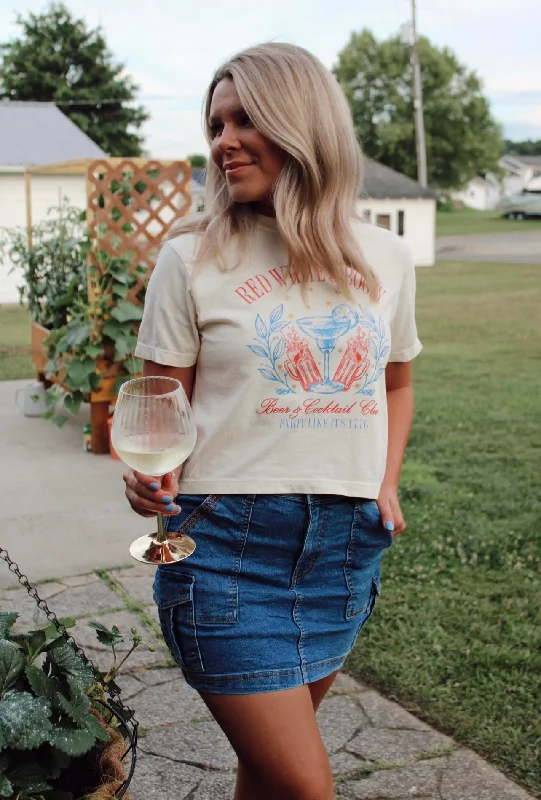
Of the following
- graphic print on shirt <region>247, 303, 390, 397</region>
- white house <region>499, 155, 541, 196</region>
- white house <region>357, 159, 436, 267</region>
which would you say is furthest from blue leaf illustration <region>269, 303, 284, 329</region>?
white house <region>499, 155, 541, 196</region>

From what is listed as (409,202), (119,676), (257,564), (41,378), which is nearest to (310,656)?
(257,564)

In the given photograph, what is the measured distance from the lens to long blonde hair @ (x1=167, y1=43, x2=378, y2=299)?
5.56 feet

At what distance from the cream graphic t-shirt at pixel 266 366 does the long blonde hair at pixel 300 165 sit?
0.12 ft

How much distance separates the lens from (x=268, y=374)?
1.70 meters

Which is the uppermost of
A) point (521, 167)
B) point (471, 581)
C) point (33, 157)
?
point (33, 157)

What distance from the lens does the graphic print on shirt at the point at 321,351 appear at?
1692 millimetres

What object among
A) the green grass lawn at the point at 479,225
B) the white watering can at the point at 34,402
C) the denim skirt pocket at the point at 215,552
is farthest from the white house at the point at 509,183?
the denim skirt pocket at the point at 215,552

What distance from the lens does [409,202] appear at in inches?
1115

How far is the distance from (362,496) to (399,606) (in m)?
2.12

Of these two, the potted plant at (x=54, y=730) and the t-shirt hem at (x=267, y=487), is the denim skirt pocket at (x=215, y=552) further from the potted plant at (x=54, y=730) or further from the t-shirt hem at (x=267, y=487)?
the potted plant at (x=54, y=730)

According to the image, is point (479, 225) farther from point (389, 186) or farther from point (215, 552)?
point (215, 552)

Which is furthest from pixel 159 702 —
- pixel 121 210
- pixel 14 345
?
pixel 14 345

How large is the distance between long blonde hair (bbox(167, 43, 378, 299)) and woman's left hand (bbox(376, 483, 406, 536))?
16.1 inches

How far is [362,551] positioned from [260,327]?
503mm
